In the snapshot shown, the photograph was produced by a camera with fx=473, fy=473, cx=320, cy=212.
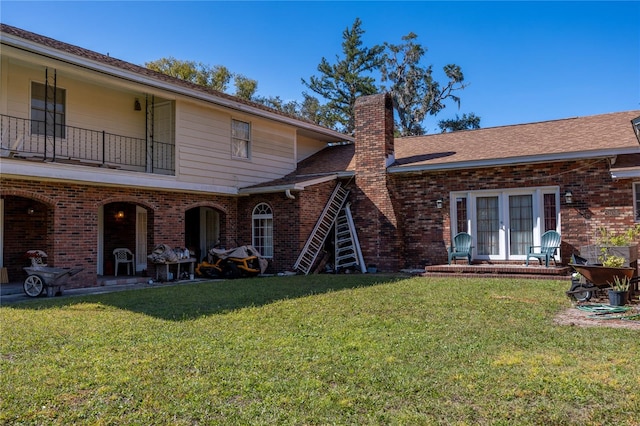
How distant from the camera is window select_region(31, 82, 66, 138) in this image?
11906 mm

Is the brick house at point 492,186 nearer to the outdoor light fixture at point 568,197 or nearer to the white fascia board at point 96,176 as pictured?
the outdoor light fixture at point 568,197

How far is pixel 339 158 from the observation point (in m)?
17.9

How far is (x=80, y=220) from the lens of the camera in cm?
1146

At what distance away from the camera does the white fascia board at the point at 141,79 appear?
984cm

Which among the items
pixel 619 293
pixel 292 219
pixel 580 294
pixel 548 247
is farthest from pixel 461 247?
pixel 619 293

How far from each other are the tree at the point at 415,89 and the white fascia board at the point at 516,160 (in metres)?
22.7

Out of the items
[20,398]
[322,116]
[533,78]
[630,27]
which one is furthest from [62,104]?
[322,116]

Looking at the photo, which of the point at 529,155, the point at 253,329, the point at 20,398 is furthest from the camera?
the point at 529,155

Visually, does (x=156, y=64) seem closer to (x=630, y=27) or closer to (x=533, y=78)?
(x=533, y=78)

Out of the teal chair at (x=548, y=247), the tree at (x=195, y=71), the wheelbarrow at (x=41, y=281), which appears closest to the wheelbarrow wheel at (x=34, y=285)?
the wheelbarrow at (x=41, y=281)

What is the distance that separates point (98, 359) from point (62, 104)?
9.87 meters

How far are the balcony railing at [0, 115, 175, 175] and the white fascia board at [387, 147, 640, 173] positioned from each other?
707 cm

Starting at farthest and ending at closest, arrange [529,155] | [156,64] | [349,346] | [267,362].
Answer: [156,64]
[529,155]
[349,346]
[267,362]

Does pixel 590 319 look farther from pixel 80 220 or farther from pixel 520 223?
pixel 80 220
